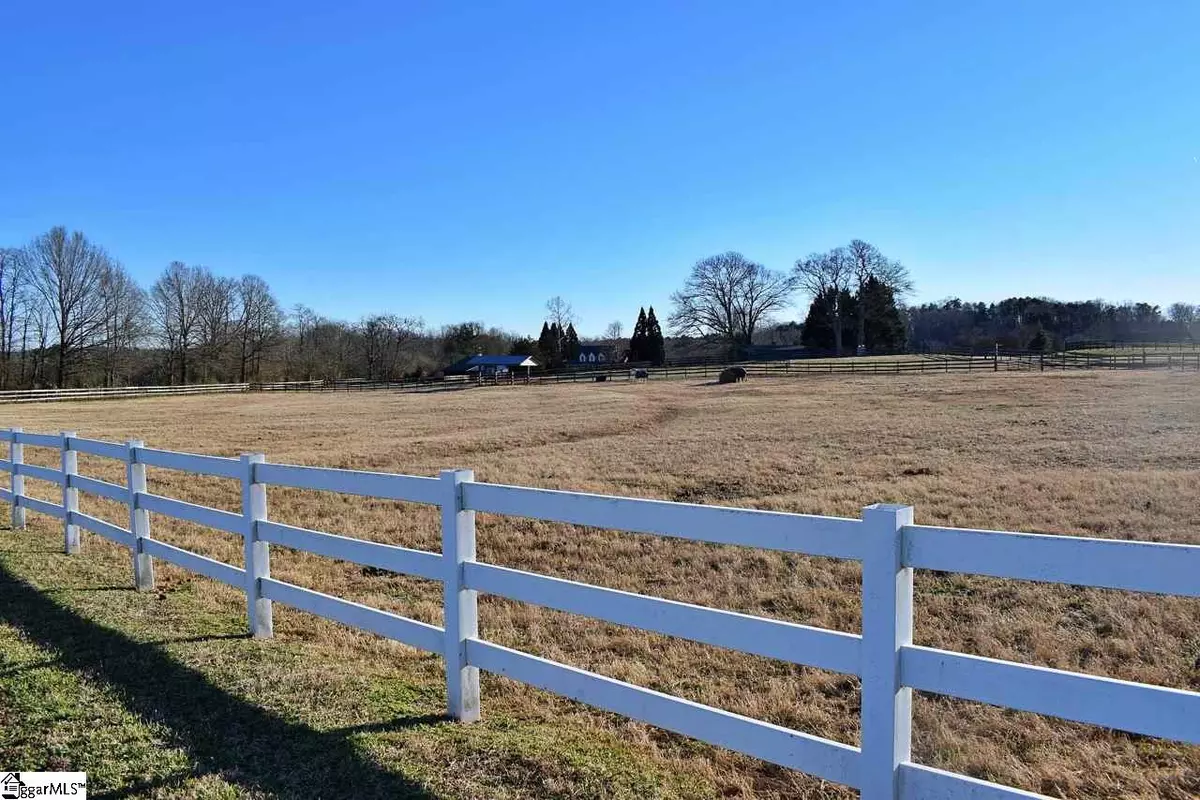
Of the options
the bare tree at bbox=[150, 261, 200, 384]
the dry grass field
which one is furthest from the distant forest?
the dry grass field

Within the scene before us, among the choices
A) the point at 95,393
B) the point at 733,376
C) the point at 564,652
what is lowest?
the point at 564,652

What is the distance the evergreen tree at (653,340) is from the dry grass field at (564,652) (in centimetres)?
10725

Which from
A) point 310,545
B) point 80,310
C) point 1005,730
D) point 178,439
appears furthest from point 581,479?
point 80,310

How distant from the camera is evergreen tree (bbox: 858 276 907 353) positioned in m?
108

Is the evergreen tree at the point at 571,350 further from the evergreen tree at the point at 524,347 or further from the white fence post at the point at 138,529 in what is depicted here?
the white fence post at the point at 138,529

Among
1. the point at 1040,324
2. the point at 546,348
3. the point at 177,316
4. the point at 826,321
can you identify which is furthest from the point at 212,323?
the point at 1040,324

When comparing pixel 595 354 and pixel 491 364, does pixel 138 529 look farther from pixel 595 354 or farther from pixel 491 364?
pixel 595 354

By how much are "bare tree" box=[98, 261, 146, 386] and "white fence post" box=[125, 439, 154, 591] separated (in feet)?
261

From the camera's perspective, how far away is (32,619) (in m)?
6.32

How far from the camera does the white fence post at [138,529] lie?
24.8 feet

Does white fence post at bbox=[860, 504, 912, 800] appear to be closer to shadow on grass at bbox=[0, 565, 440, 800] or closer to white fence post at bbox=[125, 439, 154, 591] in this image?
shadow on grass at bbox=[0, 565, 440, 800]
